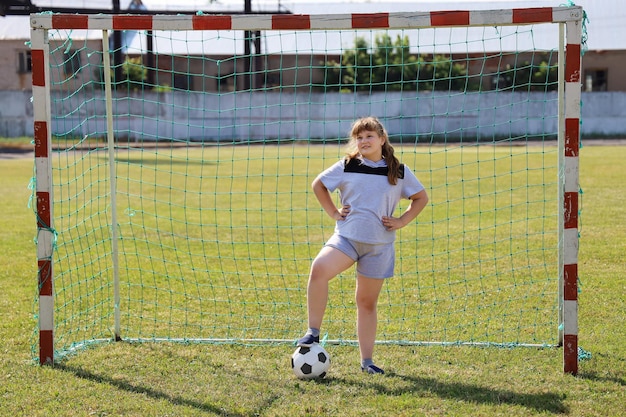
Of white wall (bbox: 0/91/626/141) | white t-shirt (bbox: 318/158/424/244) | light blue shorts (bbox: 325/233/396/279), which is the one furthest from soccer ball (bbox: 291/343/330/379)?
white wall (bbox: 0/91/626/141)

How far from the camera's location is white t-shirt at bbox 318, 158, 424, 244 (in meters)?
5.23

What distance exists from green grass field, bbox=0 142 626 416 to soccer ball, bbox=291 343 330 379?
7 cm

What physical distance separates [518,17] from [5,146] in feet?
111

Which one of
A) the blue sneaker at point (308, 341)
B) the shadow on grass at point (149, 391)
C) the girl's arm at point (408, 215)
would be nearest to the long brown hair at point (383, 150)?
the girl's arm at point (408, 215)

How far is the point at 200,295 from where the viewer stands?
7.91 m

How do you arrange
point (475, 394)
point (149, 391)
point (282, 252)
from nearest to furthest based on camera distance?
point (475, 394)
point (149, 391)
point (282, 252)

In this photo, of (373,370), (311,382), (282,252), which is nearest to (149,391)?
(311,382)

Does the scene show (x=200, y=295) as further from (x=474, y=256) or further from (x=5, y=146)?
(x=5, y=146)

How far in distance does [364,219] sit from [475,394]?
1.24 meters

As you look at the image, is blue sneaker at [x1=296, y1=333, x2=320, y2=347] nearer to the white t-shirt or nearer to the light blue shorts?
the light blue shorts

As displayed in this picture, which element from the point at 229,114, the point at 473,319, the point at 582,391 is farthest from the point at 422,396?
the point at 229,114

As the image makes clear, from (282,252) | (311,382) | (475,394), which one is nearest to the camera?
(475,394)

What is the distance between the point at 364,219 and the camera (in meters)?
5.24

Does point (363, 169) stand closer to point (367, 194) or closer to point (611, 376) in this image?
point (367, 194)
